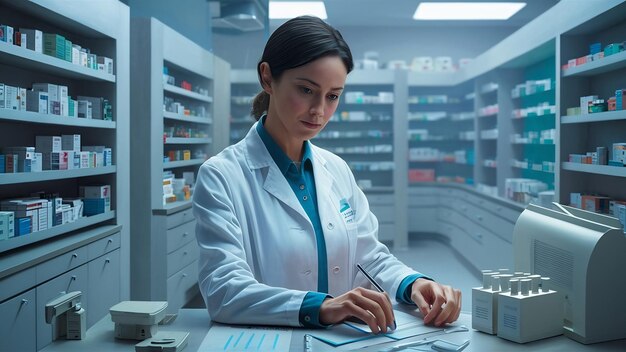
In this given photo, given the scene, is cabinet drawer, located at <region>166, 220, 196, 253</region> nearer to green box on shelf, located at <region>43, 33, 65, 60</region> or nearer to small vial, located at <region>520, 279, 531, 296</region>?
green box on shelf, located at <region>43, 33, 65, 60</region>

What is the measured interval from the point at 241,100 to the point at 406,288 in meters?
7.03

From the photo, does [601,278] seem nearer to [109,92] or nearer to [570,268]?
[570,268]

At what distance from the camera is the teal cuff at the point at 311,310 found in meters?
1.46

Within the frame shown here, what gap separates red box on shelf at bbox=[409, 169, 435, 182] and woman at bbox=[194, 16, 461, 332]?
26.0 ft

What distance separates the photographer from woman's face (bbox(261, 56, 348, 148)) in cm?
166

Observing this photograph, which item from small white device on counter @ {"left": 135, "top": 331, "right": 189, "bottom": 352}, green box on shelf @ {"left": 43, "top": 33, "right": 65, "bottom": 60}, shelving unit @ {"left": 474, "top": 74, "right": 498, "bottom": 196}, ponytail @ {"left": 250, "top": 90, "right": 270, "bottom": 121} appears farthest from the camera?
shelving unit @ {"left": 474, "top": 74, "right": 498, "bottom": 196}

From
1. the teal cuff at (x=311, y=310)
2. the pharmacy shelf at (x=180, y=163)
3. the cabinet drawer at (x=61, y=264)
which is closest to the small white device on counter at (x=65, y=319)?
the teal cuff at (x=311, y=310)

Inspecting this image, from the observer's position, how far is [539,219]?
1711 millimetres

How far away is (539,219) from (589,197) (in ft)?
9.30

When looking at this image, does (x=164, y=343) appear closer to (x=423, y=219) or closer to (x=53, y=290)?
(x=53, y=290)

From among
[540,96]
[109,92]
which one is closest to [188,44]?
[109,92]

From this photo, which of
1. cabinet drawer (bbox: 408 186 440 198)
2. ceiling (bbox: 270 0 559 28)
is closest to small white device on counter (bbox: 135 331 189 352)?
ceiling (bbox: 270 0 559 28)

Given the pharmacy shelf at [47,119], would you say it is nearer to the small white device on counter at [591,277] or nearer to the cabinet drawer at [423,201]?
the small white device on counter at [591,277]

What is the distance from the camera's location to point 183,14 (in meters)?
6.23
